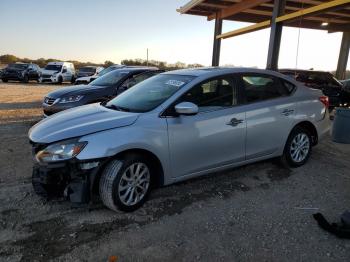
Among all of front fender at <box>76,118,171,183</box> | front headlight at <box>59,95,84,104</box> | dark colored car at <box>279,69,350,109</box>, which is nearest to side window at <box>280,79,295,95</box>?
front fender at <box>76,118,171,183</box>

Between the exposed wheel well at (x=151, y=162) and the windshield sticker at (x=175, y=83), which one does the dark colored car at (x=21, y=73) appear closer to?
the windshield sticker at (x=175, y=83)

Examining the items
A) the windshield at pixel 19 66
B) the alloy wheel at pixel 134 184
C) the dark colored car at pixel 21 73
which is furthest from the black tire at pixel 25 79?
the alloy wheel at pixel 134 184

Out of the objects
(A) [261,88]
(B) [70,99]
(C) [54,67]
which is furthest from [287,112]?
(C) [54,67]

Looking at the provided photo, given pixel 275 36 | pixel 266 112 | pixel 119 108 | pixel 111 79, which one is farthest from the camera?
pixel 275 36

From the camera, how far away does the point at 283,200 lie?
4074 mm

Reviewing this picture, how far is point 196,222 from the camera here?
3469mm

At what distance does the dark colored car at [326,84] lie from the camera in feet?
37.0

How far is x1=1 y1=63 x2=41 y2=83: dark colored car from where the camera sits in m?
24.9

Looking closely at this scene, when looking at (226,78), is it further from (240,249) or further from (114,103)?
(240,249)

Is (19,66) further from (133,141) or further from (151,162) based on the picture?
(133,141)

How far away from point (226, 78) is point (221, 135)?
2.70 feet

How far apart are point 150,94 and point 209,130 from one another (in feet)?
3.11

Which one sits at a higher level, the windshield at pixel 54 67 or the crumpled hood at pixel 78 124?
the crumpled hood at pixel 78 124

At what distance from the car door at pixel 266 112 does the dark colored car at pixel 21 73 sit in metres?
24.5
